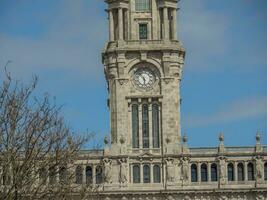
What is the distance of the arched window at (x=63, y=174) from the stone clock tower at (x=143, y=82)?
209 feet

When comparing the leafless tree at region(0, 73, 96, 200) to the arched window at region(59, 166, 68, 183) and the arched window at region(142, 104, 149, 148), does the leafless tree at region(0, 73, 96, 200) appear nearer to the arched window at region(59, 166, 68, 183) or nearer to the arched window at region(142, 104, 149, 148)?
the arched window at region(59, 166, 68, 183)

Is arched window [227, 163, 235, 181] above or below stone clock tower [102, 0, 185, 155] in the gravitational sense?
below

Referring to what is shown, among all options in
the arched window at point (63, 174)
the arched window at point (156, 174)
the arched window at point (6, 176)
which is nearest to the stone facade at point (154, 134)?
the arched window at point (156, 174)

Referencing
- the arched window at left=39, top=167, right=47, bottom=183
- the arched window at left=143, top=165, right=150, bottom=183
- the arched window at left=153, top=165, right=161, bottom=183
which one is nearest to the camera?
the arched window at left=39, top=167, right=47, bottom=183

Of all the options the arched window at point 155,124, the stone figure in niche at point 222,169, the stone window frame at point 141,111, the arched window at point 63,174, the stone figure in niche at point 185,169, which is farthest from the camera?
the arched window at point 155,124

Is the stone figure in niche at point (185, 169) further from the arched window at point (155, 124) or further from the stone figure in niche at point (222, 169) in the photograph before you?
the stone figure in niche at point (222, 169)

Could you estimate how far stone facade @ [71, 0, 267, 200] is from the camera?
14750 cm

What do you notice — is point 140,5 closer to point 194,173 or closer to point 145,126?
point 145,126

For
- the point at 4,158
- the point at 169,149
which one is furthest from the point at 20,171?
the point at 169,149

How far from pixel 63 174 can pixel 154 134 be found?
214 feet

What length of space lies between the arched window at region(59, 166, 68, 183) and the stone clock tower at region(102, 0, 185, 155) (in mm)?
63795

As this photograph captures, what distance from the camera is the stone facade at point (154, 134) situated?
14750cm

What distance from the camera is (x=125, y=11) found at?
491 ft

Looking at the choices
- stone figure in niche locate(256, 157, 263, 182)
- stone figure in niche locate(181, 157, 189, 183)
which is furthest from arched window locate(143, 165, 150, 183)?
stone figure in niche locate(256, 157, 263, 182)
